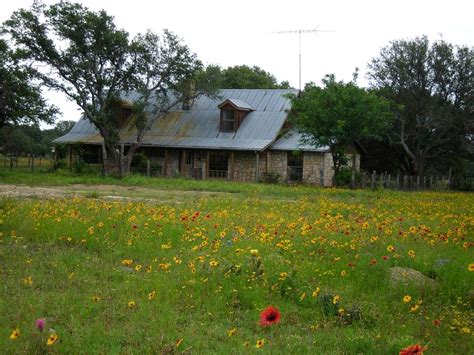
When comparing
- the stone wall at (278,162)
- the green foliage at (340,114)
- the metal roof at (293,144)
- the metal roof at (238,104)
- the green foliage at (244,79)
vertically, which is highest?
the green foliage at (244,79)

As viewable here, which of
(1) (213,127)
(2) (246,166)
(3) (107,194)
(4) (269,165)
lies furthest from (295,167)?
(3) (107,194)

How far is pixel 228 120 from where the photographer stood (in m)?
38.9

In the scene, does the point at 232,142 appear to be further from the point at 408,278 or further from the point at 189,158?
the point at 408,278

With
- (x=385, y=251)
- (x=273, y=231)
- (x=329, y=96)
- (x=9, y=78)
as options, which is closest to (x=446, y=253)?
(x=385, y=251)

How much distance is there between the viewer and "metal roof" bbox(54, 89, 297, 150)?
122 feet

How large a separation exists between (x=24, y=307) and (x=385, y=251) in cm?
472

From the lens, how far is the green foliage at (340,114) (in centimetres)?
2969

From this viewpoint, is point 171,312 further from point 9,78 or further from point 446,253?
point 9,78

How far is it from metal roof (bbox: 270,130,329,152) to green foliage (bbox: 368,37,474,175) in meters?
10.3

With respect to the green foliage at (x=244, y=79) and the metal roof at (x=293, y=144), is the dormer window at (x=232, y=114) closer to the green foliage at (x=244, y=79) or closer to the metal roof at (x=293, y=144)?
the metal roof at (x=293, y=144)

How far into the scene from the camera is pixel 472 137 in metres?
44.3

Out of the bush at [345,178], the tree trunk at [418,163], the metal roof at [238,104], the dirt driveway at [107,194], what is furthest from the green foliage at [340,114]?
the tree trunk at [418,163]

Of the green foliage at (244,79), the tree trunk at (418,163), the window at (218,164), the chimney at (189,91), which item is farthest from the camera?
the green foliage at (244,79)

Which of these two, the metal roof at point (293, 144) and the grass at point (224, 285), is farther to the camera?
the metal roof at point (293, 144)
